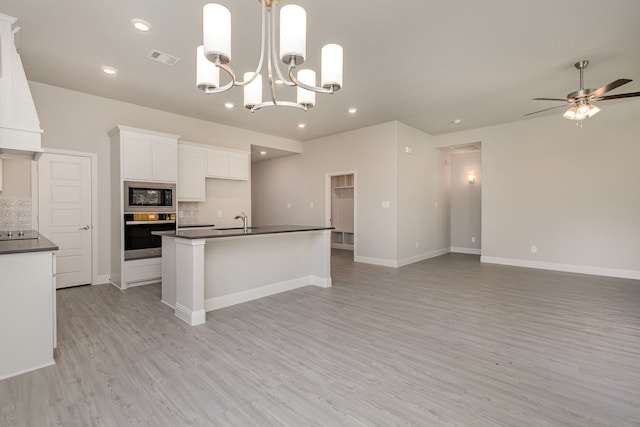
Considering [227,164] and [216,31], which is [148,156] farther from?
[216,31]

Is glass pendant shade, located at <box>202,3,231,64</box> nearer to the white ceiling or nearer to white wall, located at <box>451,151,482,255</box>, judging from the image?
the white ceiling

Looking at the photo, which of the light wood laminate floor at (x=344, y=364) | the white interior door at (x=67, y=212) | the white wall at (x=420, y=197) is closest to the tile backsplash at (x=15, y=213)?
the white interior door at (x=67, y=212)

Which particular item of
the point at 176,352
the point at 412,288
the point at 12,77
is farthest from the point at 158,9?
the point at 412,288

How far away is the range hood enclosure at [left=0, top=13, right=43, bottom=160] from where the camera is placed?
2.39 m

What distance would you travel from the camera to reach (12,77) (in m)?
2.47

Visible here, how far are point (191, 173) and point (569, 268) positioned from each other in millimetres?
7151

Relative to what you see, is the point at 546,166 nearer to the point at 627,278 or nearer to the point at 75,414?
the point at 627,278

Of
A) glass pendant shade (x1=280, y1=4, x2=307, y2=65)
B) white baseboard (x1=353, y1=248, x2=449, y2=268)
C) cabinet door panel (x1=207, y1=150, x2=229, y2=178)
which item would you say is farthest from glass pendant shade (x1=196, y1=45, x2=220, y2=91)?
white baseboard (x1=353, y1=248, x2=449, y2=268)

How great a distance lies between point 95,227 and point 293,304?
3381 millimetres

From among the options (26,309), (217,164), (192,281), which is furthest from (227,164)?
(26,309)

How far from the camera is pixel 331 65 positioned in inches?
81.4

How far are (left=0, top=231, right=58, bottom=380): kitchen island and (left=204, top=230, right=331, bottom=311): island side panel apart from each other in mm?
1397

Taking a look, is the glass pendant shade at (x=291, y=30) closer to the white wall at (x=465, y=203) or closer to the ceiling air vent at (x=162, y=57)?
the ceiling air vent at (x=162, y=57)

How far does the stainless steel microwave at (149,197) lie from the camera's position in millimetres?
4457
